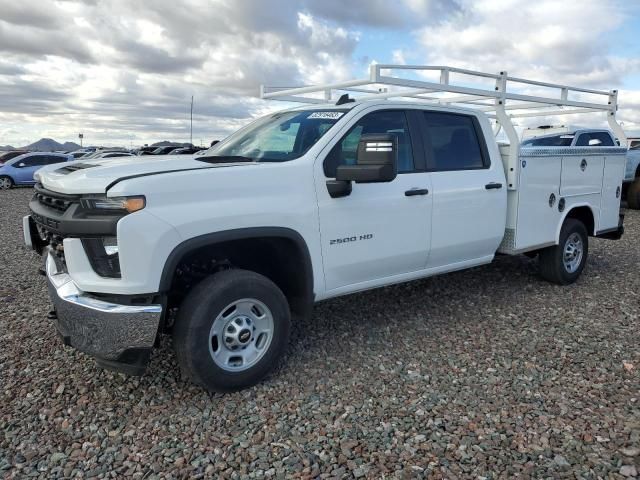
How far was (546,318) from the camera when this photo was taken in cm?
503

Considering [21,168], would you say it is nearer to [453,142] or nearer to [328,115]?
[328,115]

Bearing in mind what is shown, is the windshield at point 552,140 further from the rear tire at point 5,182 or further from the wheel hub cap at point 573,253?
the rear tire at point 5,182

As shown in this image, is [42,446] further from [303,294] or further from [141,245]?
[303,294]

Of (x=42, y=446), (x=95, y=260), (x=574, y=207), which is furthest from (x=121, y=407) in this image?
(x=574, y=207)

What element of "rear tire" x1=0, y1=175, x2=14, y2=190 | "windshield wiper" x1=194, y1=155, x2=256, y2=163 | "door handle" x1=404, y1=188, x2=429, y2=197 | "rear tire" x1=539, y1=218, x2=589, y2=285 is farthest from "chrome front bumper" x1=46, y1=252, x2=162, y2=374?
"rear tire" x1=0, y1=175, x2=14, y2=190

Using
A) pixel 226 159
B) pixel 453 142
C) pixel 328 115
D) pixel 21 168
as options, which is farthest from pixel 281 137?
pixel 21 168

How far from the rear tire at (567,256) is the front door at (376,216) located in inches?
85.9

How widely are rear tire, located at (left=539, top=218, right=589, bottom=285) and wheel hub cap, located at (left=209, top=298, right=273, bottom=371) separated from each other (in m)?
3.69

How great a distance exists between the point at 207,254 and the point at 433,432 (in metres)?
1.76

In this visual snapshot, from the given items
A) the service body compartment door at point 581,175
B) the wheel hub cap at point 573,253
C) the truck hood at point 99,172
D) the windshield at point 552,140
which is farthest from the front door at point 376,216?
the windshield at point 552,140

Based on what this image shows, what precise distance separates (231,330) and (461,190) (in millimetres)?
2332

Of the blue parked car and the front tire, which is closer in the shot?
the front tire

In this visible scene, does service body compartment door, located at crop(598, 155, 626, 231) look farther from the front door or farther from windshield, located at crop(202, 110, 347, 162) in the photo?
windshield, located at crop(202, 110, 347, 162)

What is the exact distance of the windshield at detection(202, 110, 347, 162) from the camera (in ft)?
13.1
